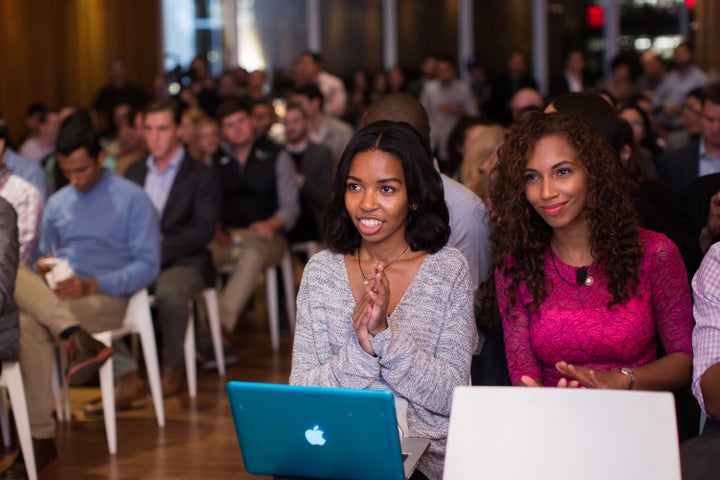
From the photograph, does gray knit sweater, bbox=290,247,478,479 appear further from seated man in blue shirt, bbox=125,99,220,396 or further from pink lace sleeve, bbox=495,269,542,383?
seated man in blue shirt, bbox=125,99,220,396

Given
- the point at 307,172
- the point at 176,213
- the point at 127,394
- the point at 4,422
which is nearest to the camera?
the point at 4,422

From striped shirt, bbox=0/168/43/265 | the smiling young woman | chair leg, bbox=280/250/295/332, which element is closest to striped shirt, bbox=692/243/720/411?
the smiling young woman

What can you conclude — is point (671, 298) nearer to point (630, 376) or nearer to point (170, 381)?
point (630, 376)

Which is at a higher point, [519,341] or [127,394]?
[519,341]

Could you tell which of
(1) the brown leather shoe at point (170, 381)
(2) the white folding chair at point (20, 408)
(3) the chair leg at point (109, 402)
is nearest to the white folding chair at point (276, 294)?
(1) the brown leather shoe at point (170, 381)

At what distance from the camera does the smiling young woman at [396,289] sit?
2521 mm

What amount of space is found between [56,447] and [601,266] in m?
2.65

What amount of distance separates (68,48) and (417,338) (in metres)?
9.33

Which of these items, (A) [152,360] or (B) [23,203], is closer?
(B) [23,203]

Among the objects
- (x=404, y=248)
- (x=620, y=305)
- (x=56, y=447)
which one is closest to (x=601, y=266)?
(x=620, y=305)

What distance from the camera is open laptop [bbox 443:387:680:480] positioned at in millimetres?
1926

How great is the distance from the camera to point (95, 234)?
4.80 meters

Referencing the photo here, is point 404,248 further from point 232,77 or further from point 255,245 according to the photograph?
point 232,77

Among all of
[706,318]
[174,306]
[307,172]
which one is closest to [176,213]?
[174,306]
